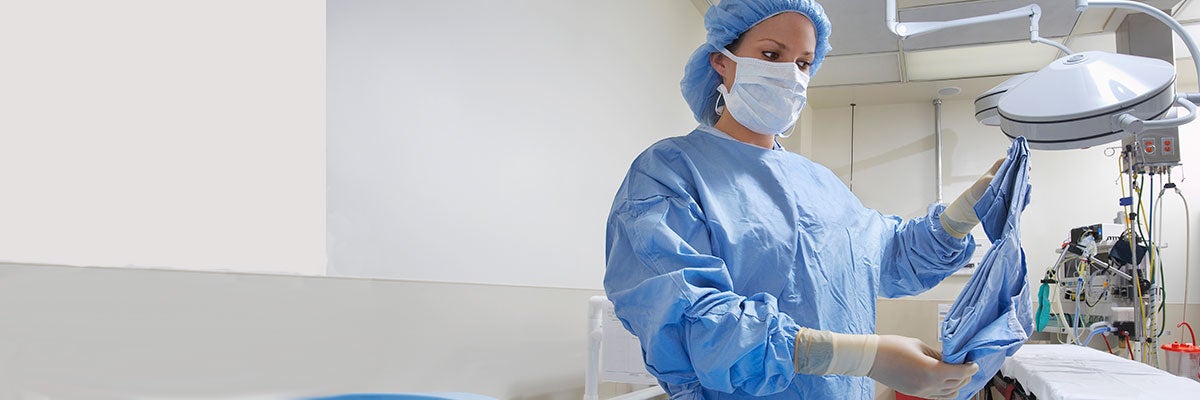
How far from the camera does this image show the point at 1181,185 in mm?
4602

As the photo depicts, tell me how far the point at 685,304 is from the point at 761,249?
8.2 inches

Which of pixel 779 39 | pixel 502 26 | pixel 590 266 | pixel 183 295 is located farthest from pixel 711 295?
pixel 590 266

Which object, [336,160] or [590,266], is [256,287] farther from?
[590,266]

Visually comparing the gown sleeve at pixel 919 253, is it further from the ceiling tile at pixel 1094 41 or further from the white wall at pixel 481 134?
the ceiling tile at pixel 1094 41

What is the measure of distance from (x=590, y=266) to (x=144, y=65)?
1.61 metres

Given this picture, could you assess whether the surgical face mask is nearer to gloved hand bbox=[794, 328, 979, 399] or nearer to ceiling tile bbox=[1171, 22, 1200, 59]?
gloved hand bbox=[794, 328, 979, 399]

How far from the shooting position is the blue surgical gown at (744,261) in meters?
0.95

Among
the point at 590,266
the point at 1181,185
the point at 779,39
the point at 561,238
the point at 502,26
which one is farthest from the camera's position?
the point at 1181,185

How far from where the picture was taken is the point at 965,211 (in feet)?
4.21

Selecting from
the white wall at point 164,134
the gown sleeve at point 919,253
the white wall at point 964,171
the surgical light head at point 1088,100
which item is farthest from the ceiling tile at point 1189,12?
the white wall at point 164,134

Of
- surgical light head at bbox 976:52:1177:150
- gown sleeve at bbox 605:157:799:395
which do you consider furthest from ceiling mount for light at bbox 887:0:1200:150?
gown sleeve at bbox 605:157:799:395

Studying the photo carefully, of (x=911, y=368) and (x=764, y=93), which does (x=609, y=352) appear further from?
(x=911, y=368)

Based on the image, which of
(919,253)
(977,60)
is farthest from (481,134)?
(977,60)

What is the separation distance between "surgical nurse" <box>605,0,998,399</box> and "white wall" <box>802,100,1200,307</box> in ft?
13.2
